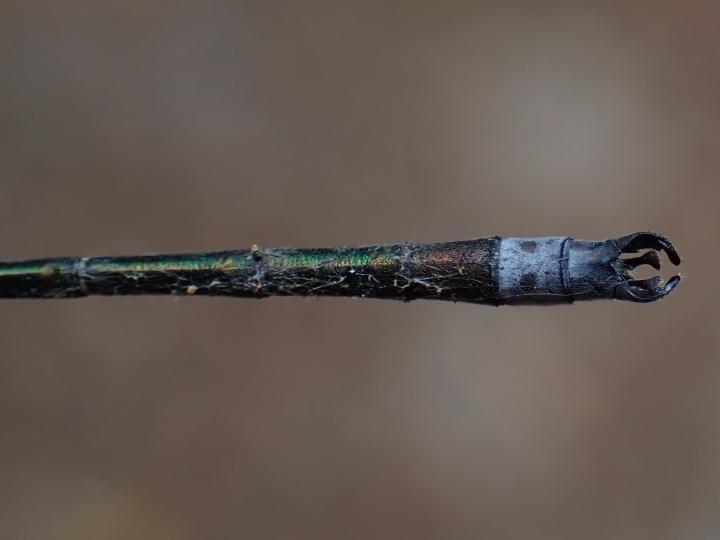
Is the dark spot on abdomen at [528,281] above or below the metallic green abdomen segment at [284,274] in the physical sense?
below

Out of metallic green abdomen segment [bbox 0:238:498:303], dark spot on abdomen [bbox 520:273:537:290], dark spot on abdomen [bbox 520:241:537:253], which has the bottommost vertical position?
dark spot on abdomen [bbox 520:273:537:290]

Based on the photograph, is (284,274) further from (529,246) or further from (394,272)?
(529,246)

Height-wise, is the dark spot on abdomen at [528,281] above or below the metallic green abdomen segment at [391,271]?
below

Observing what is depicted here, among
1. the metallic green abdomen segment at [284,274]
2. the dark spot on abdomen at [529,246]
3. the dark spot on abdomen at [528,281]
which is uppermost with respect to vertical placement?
the metallic green abdomen segment at [284,274]

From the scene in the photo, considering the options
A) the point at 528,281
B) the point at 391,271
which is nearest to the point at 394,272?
the point at 391,271

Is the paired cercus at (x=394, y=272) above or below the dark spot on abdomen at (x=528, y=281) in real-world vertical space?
above

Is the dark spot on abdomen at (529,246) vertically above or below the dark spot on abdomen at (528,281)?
above

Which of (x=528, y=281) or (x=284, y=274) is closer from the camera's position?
(x=528, y=281)

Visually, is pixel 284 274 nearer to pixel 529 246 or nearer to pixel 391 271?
pixel 391 271

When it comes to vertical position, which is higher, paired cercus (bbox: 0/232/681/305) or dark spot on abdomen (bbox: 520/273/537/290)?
paired cercus (bbox: 0/232/681/305)

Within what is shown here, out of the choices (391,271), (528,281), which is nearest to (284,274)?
(391,271)

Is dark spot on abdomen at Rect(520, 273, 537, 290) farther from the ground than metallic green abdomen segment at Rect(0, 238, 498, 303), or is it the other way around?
metallic green abdomen segment at Rect(0, 238, 498, 303)
